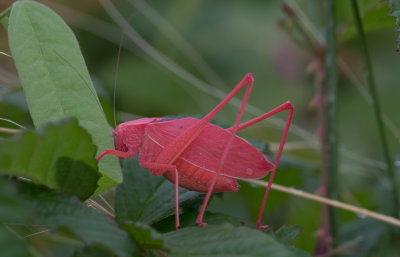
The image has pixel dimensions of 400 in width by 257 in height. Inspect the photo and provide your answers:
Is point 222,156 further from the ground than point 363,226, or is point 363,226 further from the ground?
point 222,156

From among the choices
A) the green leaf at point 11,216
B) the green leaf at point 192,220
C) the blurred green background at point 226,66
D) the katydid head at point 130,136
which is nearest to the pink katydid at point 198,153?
the katydid head at point 130,136

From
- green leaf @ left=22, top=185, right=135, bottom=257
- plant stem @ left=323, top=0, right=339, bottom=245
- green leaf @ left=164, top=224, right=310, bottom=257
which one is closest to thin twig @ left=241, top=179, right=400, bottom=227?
plant stem @ left=323, top=0, right=339, bottom=245

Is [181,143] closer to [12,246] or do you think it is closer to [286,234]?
[286,234]

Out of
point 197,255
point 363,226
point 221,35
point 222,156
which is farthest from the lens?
point 221,35

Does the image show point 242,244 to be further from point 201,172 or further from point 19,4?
point 19,4

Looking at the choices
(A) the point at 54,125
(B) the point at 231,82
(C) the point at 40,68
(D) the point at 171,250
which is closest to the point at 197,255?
(D) the point at 171,250

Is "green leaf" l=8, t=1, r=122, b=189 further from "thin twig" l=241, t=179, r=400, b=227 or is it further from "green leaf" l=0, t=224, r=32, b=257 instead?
"thin twig" l=241, t=179, r=400, b=227
